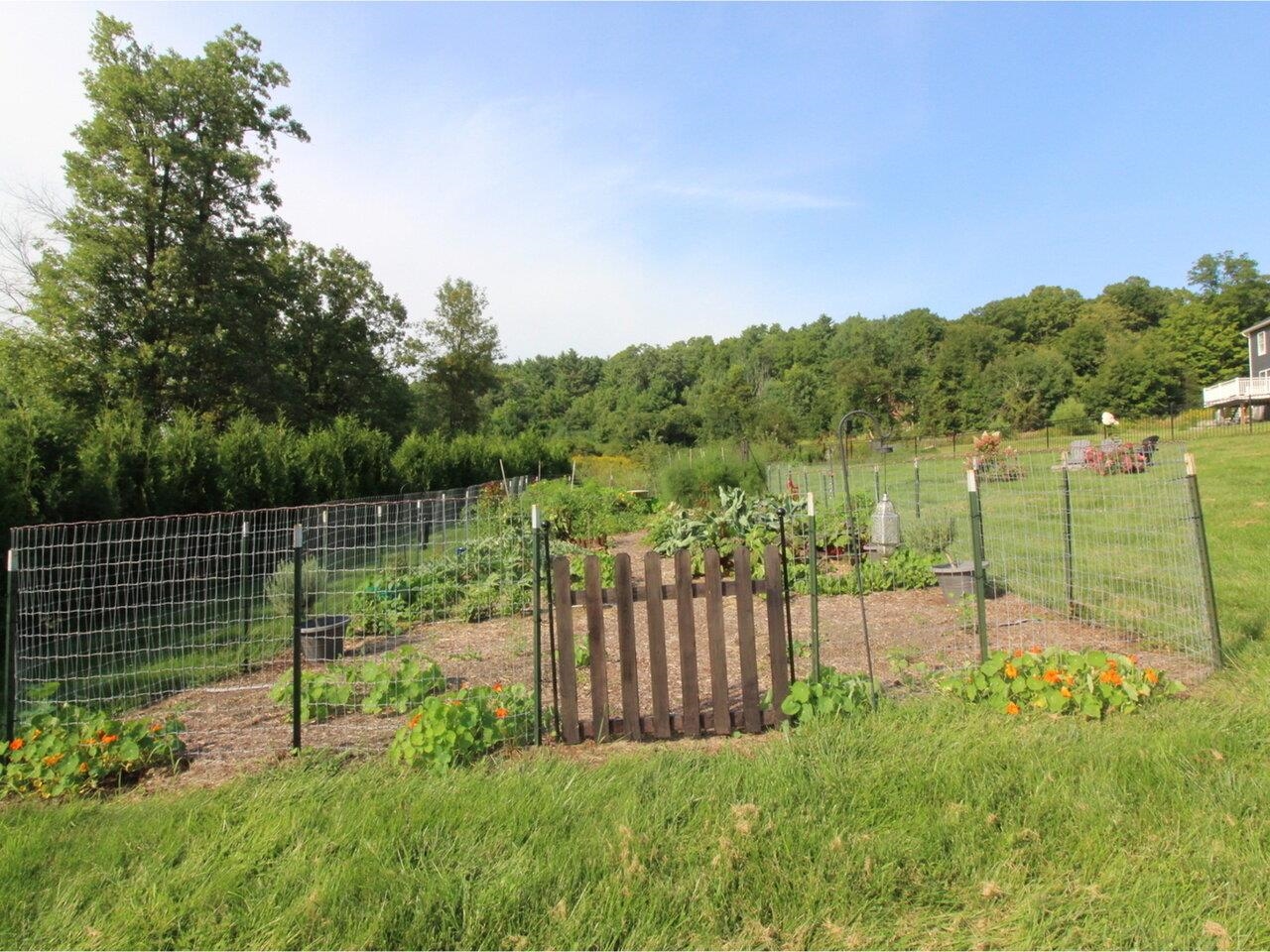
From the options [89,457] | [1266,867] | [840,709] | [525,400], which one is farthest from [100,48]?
[525,400]

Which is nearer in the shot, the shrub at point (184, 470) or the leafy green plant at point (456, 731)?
the leafy green plant at point (456, 731)

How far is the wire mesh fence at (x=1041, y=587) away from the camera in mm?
4828

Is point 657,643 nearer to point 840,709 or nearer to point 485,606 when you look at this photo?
point 840,709

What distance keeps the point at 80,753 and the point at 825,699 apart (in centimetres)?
346

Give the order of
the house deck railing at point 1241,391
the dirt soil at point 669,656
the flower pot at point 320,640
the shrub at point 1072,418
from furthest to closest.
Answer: the shrub at point 1072,418
the house deck railing at point 1241,391
the flower pot at point 320,640
the dirt soil at point 669,656

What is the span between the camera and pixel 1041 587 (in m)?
6.67

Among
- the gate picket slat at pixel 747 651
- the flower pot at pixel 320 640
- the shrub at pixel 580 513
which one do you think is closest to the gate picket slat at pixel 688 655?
the gate picket slat at pixel 747 651

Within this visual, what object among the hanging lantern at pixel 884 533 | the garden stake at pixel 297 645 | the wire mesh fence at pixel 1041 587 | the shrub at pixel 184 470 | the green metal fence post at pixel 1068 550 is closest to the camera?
the garden stake at pixel 297 645

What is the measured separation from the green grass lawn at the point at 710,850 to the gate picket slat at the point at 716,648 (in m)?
0.31

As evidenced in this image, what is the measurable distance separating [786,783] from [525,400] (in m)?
63.4

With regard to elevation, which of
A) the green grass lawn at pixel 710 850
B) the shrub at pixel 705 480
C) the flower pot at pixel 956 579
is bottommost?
the green grass lawn at pixel 710 850

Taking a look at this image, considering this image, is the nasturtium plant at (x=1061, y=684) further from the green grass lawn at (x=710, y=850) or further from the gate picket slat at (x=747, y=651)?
the gate picket slat at (x=747, y=651)

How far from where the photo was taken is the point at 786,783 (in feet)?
10.00

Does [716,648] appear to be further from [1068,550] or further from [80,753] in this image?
[1068,550]
